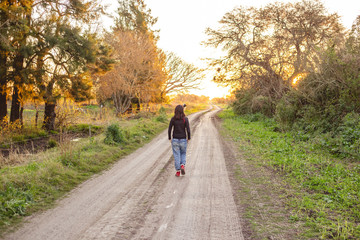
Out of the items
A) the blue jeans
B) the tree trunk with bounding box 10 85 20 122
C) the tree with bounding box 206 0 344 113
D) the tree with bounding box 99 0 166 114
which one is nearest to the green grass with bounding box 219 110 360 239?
the blue jeans

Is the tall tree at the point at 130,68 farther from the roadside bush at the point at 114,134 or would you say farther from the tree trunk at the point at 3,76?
the roadside bush at the point at 114,134

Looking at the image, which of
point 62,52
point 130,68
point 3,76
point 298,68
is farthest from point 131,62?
point 298,68

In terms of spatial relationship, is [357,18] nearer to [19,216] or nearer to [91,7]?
[19,216]

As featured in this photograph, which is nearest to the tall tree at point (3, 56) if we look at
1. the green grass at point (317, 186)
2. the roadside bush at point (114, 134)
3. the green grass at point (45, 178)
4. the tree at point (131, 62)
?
the roadside bush at point (114, 134)

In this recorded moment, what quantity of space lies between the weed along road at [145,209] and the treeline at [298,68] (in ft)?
19.3

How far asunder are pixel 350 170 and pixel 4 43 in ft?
52.3

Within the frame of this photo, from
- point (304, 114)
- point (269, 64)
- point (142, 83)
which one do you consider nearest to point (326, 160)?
point (304, 114)

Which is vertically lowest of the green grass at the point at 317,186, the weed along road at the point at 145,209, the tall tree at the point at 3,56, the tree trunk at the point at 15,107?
the weed along road at the point at 145,209

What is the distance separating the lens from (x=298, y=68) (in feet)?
60.3

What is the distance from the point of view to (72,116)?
62.1 feet

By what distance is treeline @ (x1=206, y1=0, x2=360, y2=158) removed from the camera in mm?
10938

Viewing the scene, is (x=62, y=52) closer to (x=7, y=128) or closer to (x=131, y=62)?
(x=7, y=128)

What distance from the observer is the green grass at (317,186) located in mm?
4203

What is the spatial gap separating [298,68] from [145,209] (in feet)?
57.5
